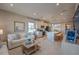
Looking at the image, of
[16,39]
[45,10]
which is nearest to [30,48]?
[16,39]

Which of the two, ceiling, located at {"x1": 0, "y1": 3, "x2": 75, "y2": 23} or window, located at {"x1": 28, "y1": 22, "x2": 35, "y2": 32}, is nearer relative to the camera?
ceiling, located at {"x1": 0, "y1": 3, "x2": 75, "y2": 23}

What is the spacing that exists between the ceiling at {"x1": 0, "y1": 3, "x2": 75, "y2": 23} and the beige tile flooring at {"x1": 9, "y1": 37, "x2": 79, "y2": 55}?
0.56 meters

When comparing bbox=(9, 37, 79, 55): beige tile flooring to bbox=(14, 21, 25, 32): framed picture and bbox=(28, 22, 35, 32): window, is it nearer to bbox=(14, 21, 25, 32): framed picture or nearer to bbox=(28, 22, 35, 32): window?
bbox=(28, 22, 35, 32): window

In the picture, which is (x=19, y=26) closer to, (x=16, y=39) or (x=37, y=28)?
(x=16, y=39)

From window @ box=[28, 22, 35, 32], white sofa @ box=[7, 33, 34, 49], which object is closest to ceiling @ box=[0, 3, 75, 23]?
window @ box=[28, 22, 35, 32]

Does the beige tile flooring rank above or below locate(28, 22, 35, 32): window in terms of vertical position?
below

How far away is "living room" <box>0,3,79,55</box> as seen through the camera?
2.25 meters

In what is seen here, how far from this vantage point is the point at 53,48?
2328 mm

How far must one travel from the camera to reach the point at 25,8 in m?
2.29

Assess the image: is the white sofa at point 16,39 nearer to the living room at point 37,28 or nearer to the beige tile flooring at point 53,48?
the living room at point 37,28

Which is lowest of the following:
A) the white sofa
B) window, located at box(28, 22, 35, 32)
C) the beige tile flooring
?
the beige tile flooring

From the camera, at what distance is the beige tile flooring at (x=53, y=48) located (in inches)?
89.5

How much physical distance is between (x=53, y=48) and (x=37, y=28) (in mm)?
601
